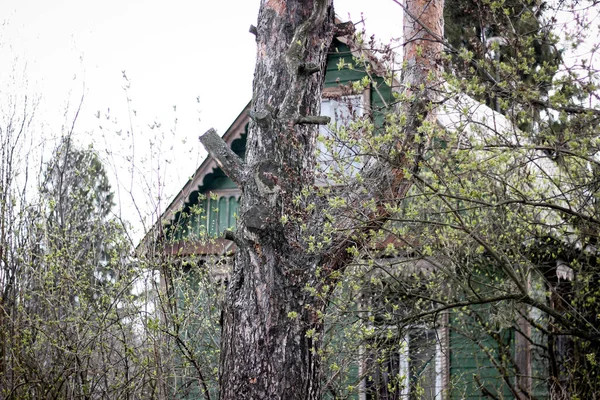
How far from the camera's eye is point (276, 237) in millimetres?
6309

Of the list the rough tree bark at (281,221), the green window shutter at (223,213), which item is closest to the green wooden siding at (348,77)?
the green window shutter at (223,213)

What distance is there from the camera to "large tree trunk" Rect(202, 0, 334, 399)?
6.05 meters

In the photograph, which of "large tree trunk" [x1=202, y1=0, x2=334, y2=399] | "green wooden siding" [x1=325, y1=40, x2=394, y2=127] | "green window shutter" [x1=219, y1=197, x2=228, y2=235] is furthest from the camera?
"green window shutter" [x1=219, y1=197, x2=228, y2=235]

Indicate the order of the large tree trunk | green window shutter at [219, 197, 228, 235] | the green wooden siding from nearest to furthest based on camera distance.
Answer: the large tree trunk
the green wooden siding
green window shutter at [219, 197, 228, 235]

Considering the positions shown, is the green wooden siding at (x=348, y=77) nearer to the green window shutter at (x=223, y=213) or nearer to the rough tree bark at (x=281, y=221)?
the green window shutter at (x=223, y=213)

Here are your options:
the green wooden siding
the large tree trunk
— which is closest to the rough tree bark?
the large tree trunk

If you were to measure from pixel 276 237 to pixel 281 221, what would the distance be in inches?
8.9

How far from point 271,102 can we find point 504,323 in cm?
425

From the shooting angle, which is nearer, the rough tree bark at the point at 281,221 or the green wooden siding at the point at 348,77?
the rough tree bark at the point at 281,221

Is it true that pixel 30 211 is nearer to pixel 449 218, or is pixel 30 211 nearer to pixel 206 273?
pixel 206 273

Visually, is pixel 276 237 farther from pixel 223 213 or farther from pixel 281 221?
pixel 223 213

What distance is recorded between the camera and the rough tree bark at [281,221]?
605 cm

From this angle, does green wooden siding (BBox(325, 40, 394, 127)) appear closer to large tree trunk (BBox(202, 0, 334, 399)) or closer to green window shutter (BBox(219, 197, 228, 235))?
green window shutter (BBox(219, 197, 228, 235))

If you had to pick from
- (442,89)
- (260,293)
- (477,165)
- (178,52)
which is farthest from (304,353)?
(178,52)
